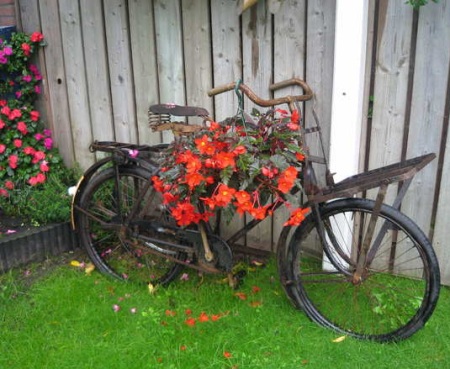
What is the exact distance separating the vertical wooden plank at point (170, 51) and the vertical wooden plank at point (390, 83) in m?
1.33

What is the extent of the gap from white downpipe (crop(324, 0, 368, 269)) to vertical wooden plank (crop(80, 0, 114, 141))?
1.81 meters

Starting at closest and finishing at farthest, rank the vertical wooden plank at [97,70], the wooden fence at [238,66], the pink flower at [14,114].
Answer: the wooden fence at [238,66] → the vertical wooden plank at [97,70] → the pink flower at [14,114]

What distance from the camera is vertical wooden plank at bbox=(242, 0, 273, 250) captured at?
9.78ft

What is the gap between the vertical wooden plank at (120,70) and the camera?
344 cm

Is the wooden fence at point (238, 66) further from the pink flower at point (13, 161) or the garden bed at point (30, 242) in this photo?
the garden bed at point (30, 242)

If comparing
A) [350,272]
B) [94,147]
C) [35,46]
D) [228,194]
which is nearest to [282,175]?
[228,194]

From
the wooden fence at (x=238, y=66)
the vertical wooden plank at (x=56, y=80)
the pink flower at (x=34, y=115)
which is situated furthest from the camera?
the pink flower at (x=34, y=115)

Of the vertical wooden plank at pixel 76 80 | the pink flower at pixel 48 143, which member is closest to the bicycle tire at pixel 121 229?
the vertical wooden plank at pixel 76 80

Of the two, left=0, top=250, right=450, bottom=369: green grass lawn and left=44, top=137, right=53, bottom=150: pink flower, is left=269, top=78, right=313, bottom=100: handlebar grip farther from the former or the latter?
left=44, top=137, right=53, bottom=150: pink flower

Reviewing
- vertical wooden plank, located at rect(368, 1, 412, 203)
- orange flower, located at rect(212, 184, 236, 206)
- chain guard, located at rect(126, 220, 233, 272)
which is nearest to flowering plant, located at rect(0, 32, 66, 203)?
chain guard, located at rect(126, 220, 233, 272)

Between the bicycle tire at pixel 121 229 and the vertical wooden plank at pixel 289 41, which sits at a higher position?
the vertical wooden plank at pixel 289 41

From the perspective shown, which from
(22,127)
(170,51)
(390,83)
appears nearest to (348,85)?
(390,83)

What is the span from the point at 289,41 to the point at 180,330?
6.18 ft

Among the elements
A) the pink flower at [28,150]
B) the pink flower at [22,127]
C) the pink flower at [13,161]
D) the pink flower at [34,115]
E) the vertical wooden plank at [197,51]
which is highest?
the vertical wooden plank at [197,51]
